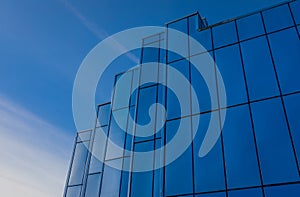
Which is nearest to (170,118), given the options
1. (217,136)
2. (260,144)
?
(217,136)

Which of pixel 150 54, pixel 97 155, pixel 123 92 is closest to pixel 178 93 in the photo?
pixel 150 54

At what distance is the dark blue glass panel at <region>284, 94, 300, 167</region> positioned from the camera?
962cm

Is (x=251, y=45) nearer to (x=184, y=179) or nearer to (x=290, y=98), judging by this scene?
(x=290, y=98)

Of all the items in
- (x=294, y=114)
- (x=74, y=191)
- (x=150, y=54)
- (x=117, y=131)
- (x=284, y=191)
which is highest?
(x=150, y=54)

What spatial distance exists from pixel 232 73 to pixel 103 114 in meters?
11.5

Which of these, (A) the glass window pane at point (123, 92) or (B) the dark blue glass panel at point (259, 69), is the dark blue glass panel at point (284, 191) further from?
(A) the glass window pane at point (123, 92)

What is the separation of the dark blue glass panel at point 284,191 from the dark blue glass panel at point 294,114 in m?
1.18

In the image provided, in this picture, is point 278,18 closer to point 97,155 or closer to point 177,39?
point 177,39

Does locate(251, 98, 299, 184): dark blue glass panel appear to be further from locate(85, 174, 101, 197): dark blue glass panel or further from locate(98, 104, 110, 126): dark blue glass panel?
locate(98, 104, 110, 126): dark blue glass panel

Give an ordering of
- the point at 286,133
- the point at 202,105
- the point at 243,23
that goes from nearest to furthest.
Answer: the point at 286,133, the point at 202,105, the point at 243,23

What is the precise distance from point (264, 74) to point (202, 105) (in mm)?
3255

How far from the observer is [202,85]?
507 inches

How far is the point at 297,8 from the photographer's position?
12445 mm

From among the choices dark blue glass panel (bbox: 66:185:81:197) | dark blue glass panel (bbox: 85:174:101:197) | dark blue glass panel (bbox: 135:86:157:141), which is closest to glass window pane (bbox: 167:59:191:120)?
dark blue glass panel (bbox: 135:86:157:141)
